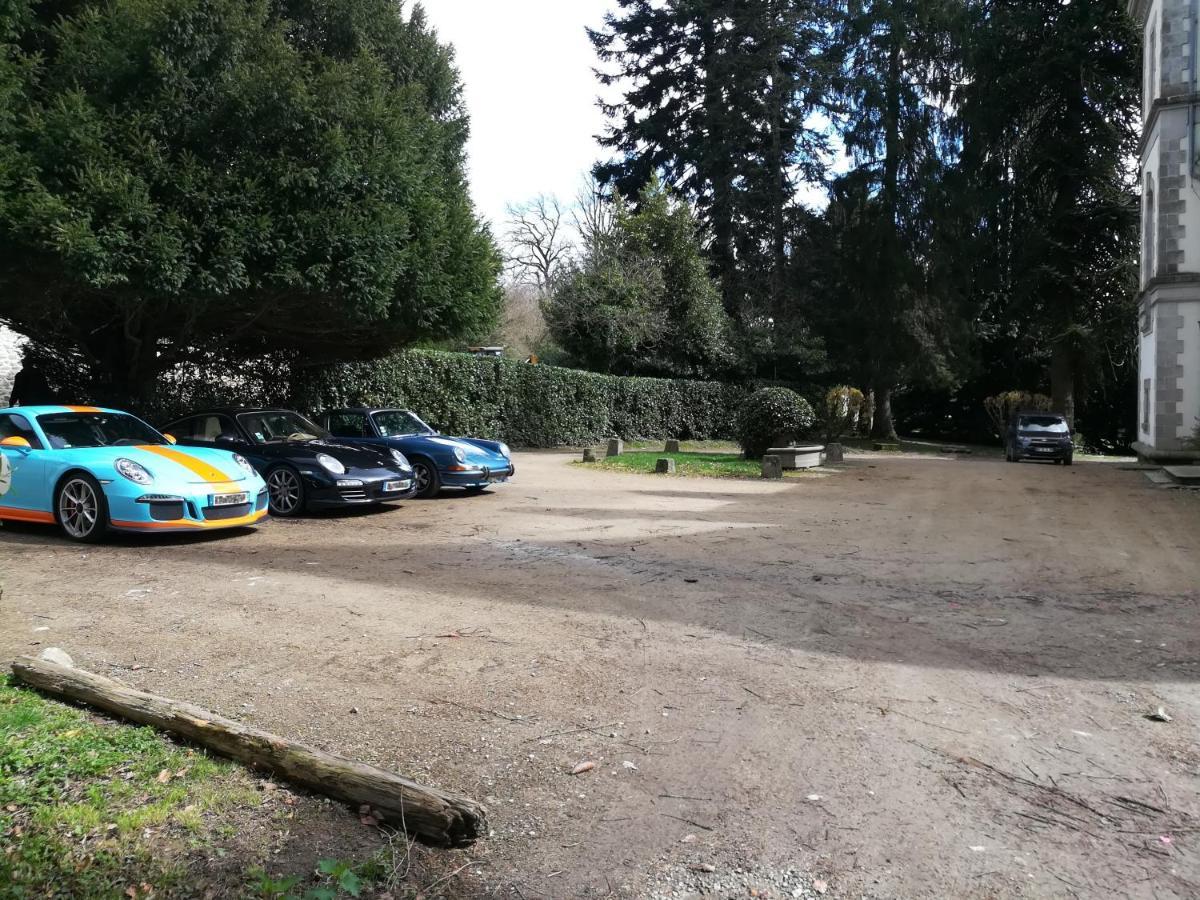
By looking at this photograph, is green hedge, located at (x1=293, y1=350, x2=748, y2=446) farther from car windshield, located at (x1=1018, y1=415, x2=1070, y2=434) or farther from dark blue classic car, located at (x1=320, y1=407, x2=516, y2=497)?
car windshield, located at (x1=1018, y1=415, x2=1070, y2=434)

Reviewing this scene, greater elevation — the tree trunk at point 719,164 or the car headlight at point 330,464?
the tree trunk at point 719,164

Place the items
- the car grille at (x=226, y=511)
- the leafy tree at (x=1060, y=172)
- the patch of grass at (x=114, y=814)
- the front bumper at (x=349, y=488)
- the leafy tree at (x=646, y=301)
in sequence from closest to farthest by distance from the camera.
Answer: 1. the patch of grass at (x=114, y=814)
2. the car grille at (x=226, y=511)
3. the front bumper at (x=349, y=488)
4. the leafy tree at (x=1060, y=172)
5. the leafy tree at (x=646, y=301)

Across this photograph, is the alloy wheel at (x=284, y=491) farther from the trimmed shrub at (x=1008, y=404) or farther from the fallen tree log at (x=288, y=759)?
the trimmed shrub at (x=1008, y=404)

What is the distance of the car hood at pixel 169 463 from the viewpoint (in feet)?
27.8

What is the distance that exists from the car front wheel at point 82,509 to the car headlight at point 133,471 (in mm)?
278

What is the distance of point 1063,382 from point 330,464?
2968cm

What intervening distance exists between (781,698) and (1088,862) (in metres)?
1.70

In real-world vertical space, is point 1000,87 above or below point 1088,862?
above

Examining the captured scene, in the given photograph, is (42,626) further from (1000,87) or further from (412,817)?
(1000,87)

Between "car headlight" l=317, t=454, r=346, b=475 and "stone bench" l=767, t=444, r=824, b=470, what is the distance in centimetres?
1102

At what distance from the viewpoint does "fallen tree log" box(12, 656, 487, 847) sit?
2.91 m

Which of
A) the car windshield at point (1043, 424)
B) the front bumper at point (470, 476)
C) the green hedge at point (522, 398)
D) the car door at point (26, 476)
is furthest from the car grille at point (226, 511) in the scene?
the car windshield at point (1043, 424)

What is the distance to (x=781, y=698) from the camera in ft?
14.5

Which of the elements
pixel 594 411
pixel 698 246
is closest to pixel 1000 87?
pixel 698 246
